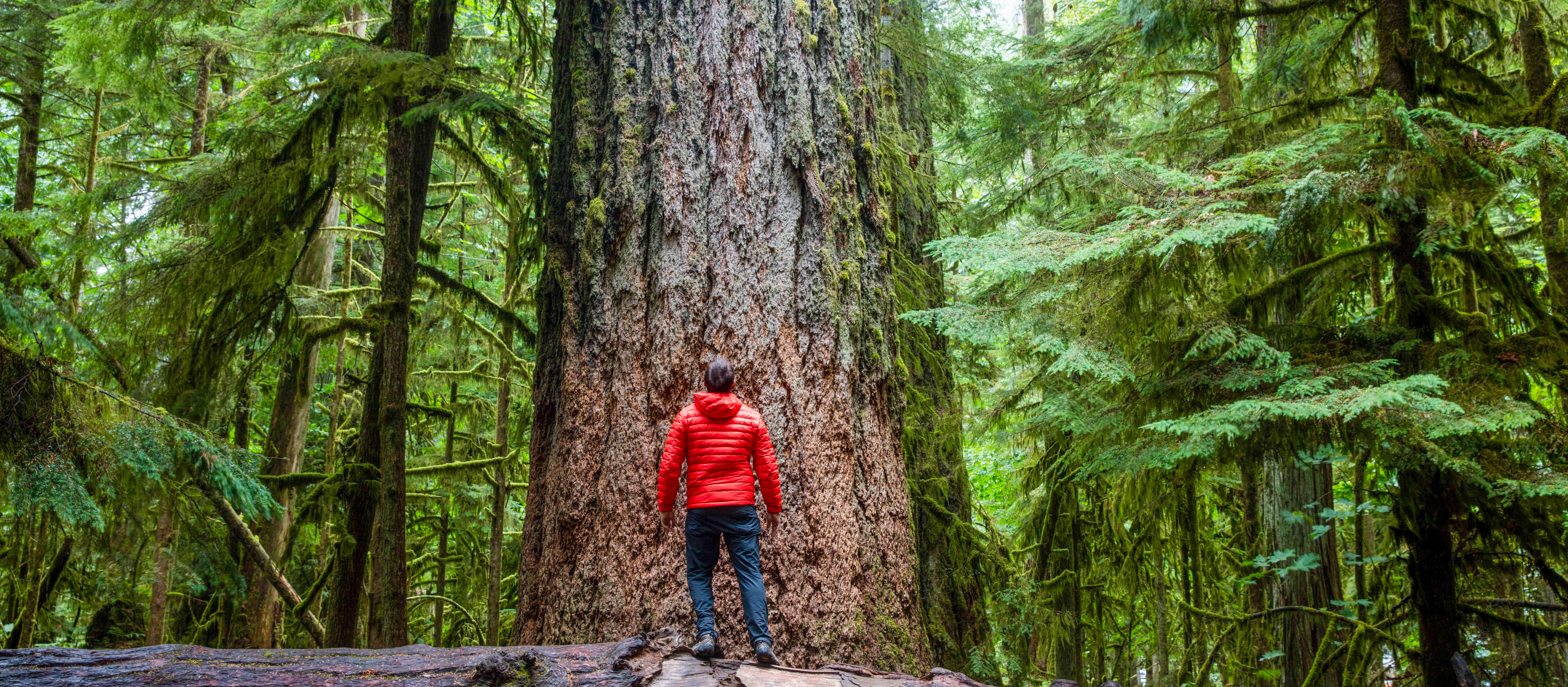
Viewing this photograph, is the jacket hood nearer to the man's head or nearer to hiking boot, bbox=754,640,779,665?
the man's head

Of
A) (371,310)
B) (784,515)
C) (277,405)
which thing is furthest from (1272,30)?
(277,405)

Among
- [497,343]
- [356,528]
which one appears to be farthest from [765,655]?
[497,343]

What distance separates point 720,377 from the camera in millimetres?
3797

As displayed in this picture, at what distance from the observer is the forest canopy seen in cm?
405

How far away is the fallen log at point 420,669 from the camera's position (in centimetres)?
265

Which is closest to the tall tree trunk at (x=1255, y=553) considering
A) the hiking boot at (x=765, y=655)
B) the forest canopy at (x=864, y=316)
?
the forest canopy at (x=864, y=316)

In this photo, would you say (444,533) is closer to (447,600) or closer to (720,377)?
(447,600)

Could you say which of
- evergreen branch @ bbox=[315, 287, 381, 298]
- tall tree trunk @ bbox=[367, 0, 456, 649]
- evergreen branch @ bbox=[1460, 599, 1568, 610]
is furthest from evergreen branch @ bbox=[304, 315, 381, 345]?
evergreen branch @ bbox=[1460, 599, 1568, 610]

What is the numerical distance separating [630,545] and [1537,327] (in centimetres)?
495

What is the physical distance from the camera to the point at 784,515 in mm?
4039

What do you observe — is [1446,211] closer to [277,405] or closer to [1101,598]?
[1101,598]

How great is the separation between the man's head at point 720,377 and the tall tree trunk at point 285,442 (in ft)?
21.3

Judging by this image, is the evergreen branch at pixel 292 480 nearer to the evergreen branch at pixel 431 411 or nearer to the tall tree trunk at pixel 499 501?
the evergreen branch at pixel 431 411

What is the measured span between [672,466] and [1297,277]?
3.88 metres
